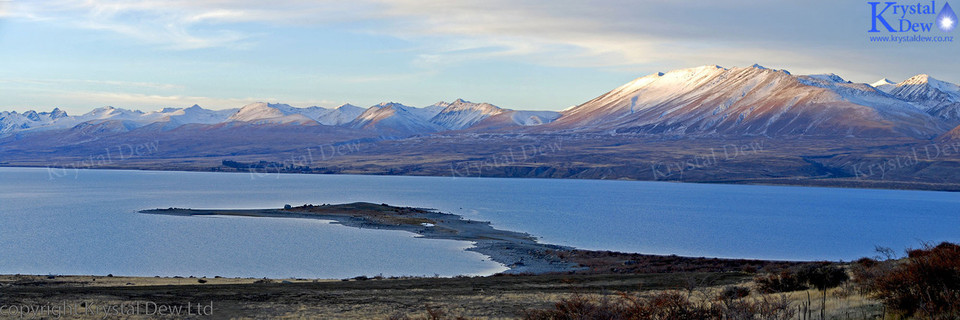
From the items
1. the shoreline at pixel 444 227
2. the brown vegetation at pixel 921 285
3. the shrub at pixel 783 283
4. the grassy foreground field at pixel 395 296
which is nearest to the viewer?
the brown vegetation at pixel 921 285

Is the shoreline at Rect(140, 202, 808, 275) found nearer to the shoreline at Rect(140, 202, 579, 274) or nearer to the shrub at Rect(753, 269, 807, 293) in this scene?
the shoreline at Rect(140, 202, 579, 274)

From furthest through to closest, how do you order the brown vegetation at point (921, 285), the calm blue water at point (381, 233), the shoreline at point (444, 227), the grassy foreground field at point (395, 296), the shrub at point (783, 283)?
the shoreline at point (444, 227)
the calm blue water at point (381, 233)
the shrub at point (783, 283)
the grassy foreground field at point (395, 296)
the brown vegetation at point (921, 285)

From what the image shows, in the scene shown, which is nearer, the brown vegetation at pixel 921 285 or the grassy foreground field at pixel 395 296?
the brown vegetation at pixel 921 285

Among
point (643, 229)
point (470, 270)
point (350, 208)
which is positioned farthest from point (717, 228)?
point (470, 270)

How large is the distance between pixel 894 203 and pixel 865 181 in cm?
5860

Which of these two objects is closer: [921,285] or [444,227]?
[921,285]

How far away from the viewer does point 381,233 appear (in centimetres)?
6494

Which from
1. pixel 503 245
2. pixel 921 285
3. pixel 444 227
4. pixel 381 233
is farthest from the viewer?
pixel 444 227

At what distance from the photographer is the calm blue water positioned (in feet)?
151

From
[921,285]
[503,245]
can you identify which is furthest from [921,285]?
[503,245]

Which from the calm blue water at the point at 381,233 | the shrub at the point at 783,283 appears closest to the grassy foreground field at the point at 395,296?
the shrub at the point at 783,283

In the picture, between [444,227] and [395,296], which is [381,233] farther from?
[395,296]

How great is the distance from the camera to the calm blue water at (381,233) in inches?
1811

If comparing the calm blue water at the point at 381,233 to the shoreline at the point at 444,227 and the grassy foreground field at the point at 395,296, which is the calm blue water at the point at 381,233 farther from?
the grassy foreground field at the point at 395,296
